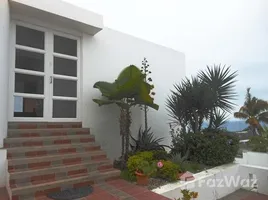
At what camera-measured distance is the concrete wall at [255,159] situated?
24.7 ft

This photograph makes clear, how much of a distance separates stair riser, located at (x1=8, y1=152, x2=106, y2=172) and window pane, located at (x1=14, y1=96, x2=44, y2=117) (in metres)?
1.72

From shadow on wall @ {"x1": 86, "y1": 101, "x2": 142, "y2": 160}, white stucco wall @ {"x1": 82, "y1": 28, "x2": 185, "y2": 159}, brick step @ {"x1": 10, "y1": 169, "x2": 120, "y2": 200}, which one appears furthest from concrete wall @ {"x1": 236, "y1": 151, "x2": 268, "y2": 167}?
brick step @ {"x1": 10, "y1": 169, "x2": 120, "y2": 200}

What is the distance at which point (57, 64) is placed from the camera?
5.81 meters

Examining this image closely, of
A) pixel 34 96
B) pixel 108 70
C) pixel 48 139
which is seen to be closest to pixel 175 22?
pixel 108 70

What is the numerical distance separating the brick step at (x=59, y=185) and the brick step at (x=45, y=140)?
1.13 m

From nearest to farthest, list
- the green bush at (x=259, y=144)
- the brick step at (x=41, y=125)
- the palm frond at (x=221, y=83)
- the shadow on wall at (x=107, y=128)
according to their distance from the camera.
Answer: the brick step at (x=41, y=125) < the shadow on wall at (x=107, y=128) < the palm frond at (x=221, y=83) < the green bush at (x=259, y=144)

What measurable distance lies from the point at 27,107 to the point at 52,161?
6.36 ft

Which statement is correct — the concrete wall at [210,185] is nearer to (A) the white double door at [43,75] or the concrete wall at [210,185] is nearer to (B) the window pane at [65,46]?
(A) the white double door at [43,75]

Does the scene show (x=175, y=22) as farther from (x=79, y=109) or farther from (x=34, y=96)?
(x=34, y=96)

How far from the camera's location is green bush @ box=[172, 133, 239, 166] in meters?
6.12

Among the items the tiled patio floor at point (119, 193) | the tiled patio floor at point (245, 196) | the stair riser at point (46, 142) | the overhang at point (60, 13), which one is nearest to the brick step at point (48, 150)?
the stair riser at point (46, 142)

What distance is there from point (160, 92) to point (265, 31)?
4.94 metres

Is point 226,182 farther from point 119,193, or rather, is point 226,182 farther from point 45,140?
point 45,140

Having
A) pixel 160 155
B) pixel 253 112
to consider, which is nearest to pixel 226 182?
pixel 160 155
